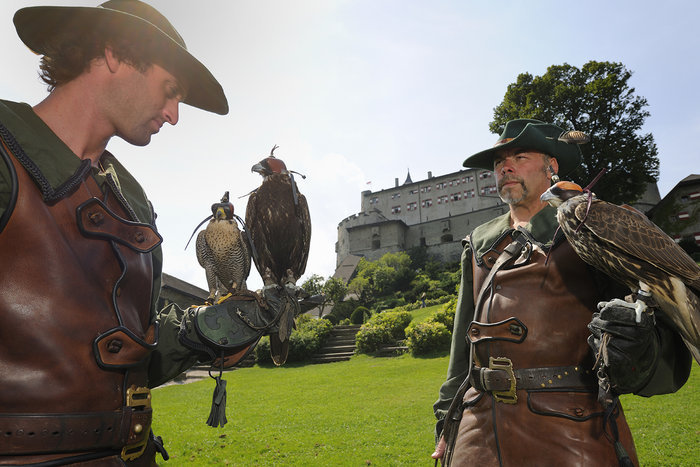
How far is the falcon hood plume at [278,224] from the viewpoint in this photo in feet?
9.65

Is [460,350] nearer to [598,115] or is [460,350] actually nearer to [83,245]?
[83,245]

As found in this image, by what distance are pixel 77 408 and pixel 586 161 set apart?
2499cm

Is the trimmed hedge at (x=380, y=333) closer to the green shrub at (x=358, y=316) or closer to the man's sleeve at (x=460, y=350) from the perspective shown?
the green shrub at (x=358, y=316)

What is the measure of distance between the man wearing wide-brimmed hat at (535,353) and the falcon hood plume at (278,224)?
4.60 feet

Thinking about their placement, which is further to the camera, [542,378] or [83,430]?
[542,378]

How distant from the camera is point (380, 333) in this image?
69.1 ft

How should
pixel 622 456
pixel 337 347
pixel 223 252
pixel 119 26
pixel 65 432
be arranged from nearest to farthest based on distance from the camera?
pixel 65 432 < pixel 119 26 < pixel 622 456 < pixel 223 252 < pixel 337 347

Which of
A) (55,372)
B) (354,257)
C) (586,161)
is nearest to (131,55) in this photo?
(55,372)

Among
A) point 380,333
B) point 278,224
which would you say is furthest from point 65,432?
point 380,333

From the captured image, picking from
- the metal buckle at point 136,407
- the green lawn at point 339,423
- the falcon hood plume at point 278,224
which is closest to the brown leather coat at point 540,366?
the falcon hood plume at point 278,224

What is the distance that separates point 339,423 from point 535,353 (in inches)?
305

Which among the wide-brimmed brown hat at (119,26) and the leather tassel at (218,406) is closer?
the wide-brimmed brown hat at (119,26)

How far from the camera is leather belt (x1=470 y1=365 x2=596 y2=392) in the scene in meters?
2.35

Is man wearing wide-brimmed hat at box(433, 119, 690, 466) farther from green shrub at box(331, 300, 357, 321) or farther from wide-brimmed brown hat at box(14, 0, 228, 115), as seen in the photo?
green shrub at box(331, 300, 357, 321)
